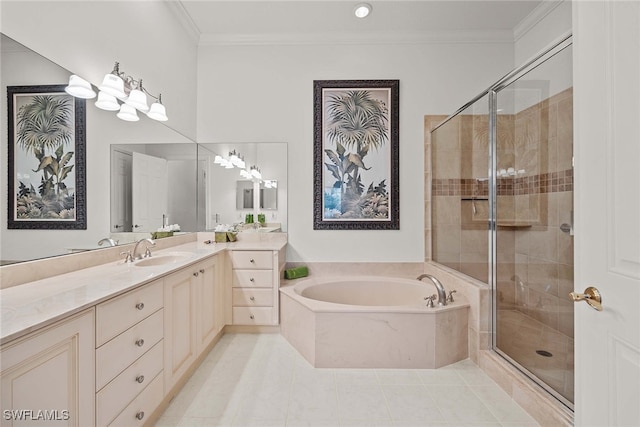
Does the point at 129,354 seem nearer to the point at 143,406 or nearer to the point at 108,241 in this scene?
the point at 143,406

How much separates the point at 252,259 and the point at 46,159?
1.55m

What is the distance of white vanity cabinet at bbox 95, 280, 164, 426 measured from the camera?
1103 mm

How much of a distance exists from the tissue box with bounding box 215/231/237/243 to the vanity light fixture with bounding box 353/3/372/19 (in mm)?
2416

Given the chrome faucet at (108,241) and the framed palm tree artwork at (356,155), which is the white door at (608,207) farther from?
the chrome faucet at (108,241)

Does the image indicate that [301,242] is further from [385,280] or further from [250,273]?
[385,280]

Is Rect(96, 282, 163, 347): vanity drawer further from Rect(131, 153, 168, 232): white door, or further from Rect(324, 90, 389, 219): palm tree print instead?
Rect(324, 90, 389, 219): palm tree print

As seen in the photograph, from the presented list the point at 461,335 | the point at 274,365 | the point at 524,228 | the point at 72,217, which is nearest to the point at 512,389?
the point at 461,335

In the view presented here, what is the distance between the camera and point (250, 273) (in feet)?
8.48

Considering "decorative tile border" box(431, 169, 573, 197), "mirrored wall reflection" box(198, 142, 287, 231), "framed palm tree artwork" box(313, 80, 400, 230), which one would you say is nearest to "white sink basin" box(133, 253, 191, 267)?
"mirrored wall reflection" box(198, 142, 287, 231)

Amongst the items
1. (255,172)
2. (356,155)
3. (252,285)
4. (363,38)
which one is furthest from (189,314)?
(363,38)

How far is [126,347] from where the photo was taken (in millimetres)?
1236

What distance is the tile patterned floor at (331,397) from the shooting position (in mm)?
1549

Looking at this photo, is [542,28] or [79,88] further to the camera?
[542,28]

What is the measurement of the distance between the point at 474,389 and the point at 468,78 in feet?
9.28
